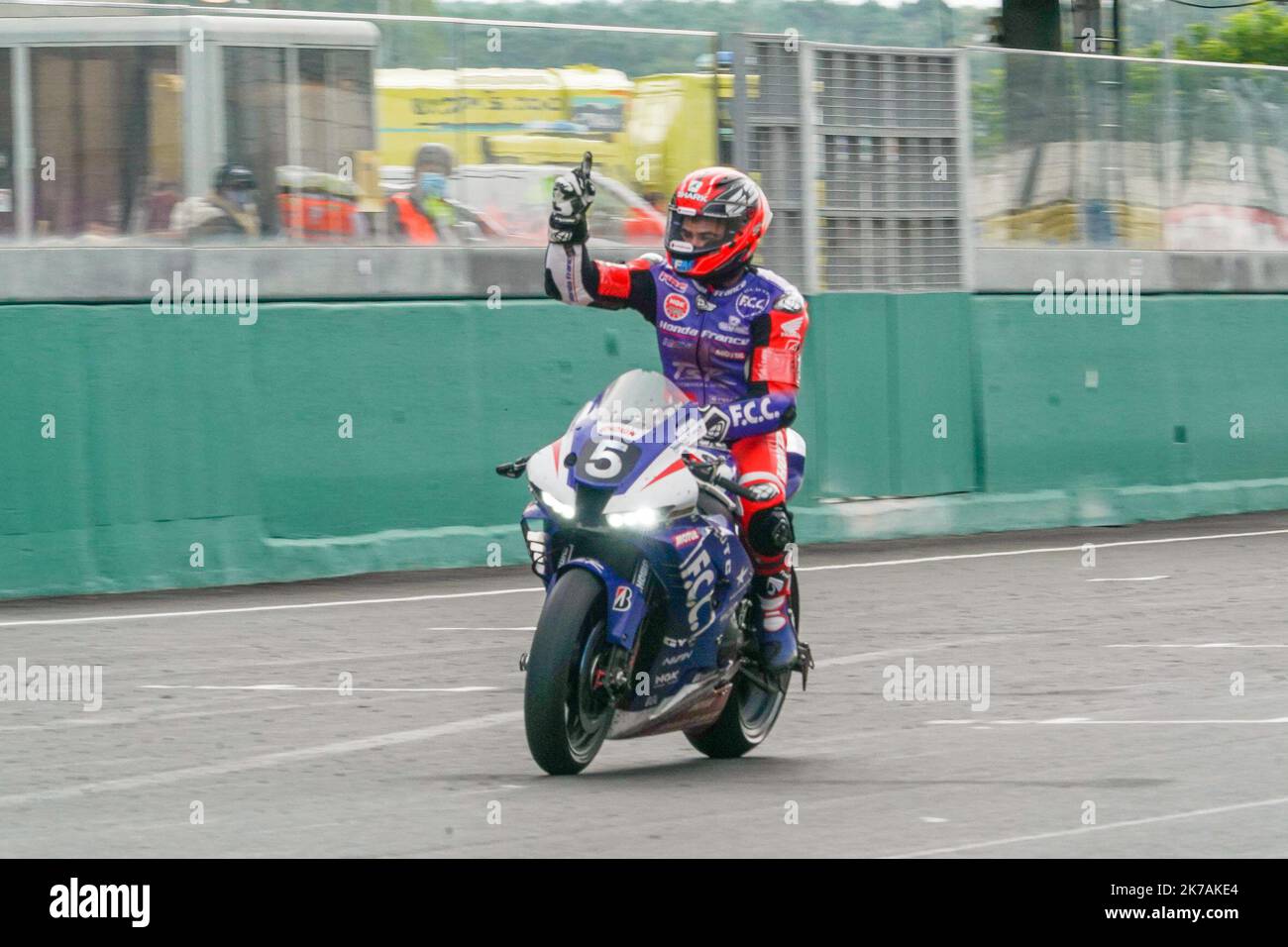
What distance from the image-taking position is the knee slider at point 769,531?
8.02 m

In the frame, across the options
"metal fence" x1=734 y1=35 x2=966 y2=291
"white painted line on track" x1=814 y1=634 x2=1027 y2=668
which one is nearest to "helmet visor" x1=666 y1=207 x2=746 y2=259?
"white painted line on track" x1=814 y1=634 x2=1027 y2=668

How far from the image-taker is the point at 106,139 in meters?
13.7

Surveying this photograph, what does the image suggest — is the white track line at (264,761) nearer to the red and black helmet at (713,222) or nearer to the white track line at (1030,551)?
the red and black helmet at (713,222)

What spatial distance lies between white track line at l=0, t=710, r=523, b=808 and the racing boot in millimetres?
1258

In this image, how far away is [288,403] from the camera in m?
14.4

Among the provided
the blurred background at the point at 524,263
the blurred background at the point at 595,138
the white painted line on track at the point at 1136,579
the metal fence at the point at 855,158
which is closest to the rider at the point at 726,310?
the blurred background at the point at 524,263

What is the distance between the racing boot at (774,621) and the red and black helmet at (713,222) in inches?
45.7

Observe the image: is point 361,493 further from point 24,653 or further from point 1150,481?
point 1150,481

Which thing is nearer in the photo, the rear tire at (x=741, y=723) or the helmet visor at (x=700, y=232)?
the helmet visor at (x=700, y=232)

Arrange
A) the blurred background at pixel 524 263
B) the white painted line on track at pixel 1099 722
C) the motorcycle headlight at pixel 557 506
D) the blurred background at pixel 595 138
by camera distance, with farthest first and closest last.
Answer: the blurred background at pixel 595 138
the blurred background at pixel 524 263
the white painted line on track at pixel 1099 722
the motorcycle headlight at pixel 557 506

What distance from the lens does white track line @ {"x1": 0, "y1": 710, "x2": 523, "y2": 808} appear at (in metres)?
7.45

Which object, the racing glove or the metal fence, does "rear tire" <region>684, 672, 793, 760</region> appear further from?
the metal fence
